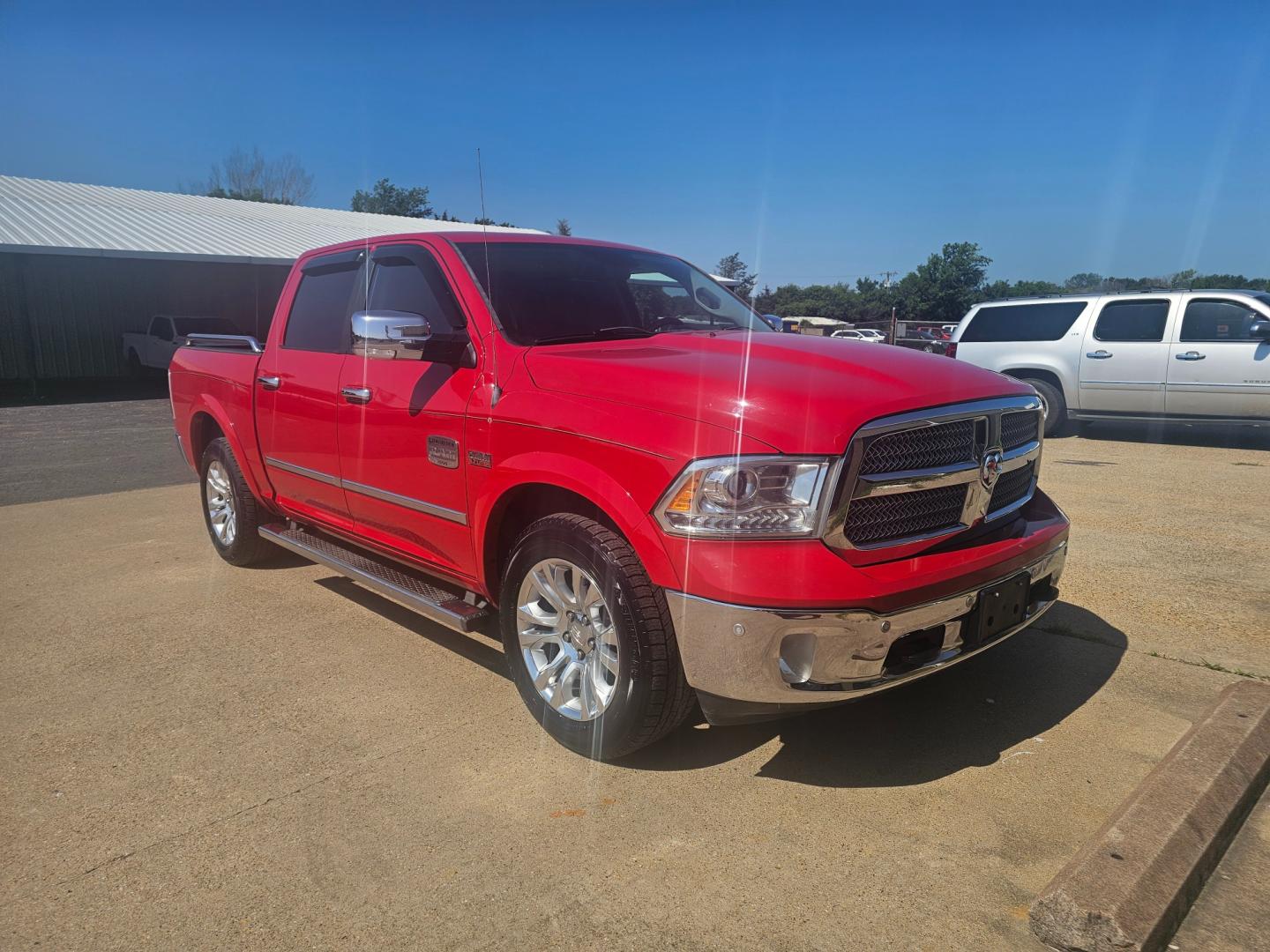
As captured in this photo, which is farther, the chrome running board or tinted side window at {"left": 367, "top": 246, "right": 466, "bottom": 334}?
tinted side window at {"left": 367, "top": 246, "right": 466, "bottom": 334}

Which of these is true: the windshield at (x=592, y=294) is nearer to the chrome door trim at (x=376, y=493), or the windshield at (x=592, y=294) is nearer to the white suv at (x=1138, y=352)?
the chrome door trim at (x=376, y=493)

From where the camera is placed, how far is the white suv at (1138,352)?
10.2m

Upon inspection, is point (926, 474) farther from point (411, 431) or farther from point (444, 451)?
point (411, 431)

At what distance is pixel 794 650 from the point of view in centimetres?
265

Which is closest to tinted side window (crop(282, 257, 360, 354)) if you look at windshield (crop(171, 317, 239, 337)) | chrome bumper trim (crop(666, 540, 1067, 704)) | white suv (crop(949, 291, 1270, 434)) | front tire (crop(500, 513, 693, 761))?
front tire (crop(500, 513, 693, 761))

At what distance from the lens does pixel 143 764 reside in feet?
10.5

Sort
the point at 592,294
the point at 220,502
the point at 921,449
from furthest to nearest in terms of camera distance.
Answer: the point at 220,502, the point at 592,294, the point at 921,449

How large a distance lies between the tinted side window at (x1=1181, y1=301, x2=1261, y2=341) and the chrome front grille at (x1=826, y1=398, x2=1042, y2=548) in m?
8.86

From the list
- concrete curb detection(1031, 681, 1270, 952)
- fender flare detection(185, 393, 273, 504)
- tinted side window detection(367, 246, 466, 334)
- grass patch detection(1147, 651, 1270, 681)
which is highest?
tinted side window detection(367, 246, 466, 334)

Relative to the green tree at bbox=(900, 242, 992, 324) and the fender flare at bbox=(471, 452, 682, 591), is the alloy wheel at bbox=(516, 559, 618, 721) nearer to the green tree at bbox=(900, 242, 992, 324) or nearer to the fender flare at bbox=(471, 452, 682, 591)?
the fender flare at bbox=(471, 452, 682, 591)

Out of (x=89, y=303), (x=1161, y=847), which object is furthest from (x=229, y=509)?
(x=89, y=303)

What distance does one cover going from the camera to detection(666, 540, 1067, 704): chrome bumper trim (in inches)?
102

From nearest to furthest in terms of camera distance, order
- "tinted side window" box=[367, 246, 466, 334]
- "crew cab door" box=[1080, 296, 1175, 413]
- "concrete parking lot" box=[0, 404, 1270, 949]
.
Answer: "concrete parking lot" box=[0, 404, 1270, 949]
"tinted side window" box=[367, 246, 466, 334]
"crew cab door" box=[1080, 296, 1175, 413]

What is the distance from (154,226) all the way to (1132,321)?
22.3 m
